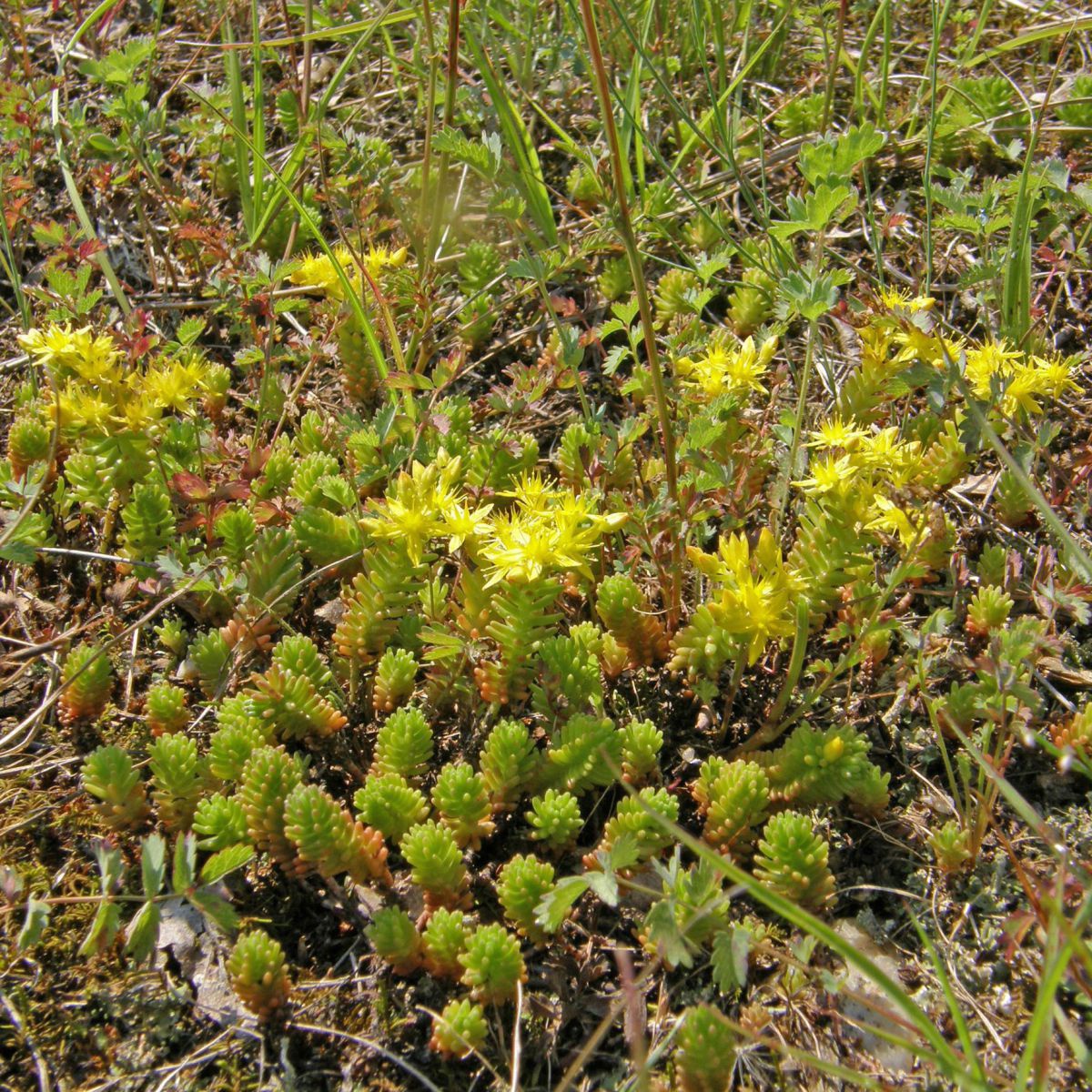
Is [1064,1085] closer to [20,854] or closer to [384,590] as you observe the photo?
[384,590]

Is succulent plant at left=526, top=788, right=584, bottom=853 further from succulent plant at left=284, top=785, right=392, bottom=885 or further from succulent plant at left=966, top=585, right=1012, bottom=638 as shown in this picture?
succulent plant at left=966, top=585, right=1012, bottom=638

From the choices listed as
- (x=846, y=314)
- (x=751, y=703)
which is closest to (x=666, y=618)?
(x=751, y=703)

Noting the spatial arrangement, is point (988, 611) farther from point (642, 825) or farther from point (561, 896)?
point (561, 896)

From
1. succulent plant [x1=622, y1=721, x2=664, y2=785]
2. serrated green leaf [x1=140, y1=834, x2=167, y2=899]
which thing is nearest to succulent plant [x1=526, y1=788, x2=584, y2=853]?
succulent plant [x1=622, y1=721, x2=664, y2=785]

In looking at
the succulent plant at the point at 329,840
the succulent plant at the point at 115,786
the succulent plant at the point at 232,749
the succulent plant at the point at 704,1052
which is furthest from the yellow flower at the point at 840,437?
the succulent plant at the point at 115,786

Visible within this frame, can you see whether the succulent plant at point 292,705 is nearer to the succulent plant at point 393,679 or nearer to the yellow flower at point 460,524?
the succulent plant at point 393,679

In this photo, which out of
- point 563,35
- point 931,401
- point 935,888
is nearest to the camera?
point 935,888
